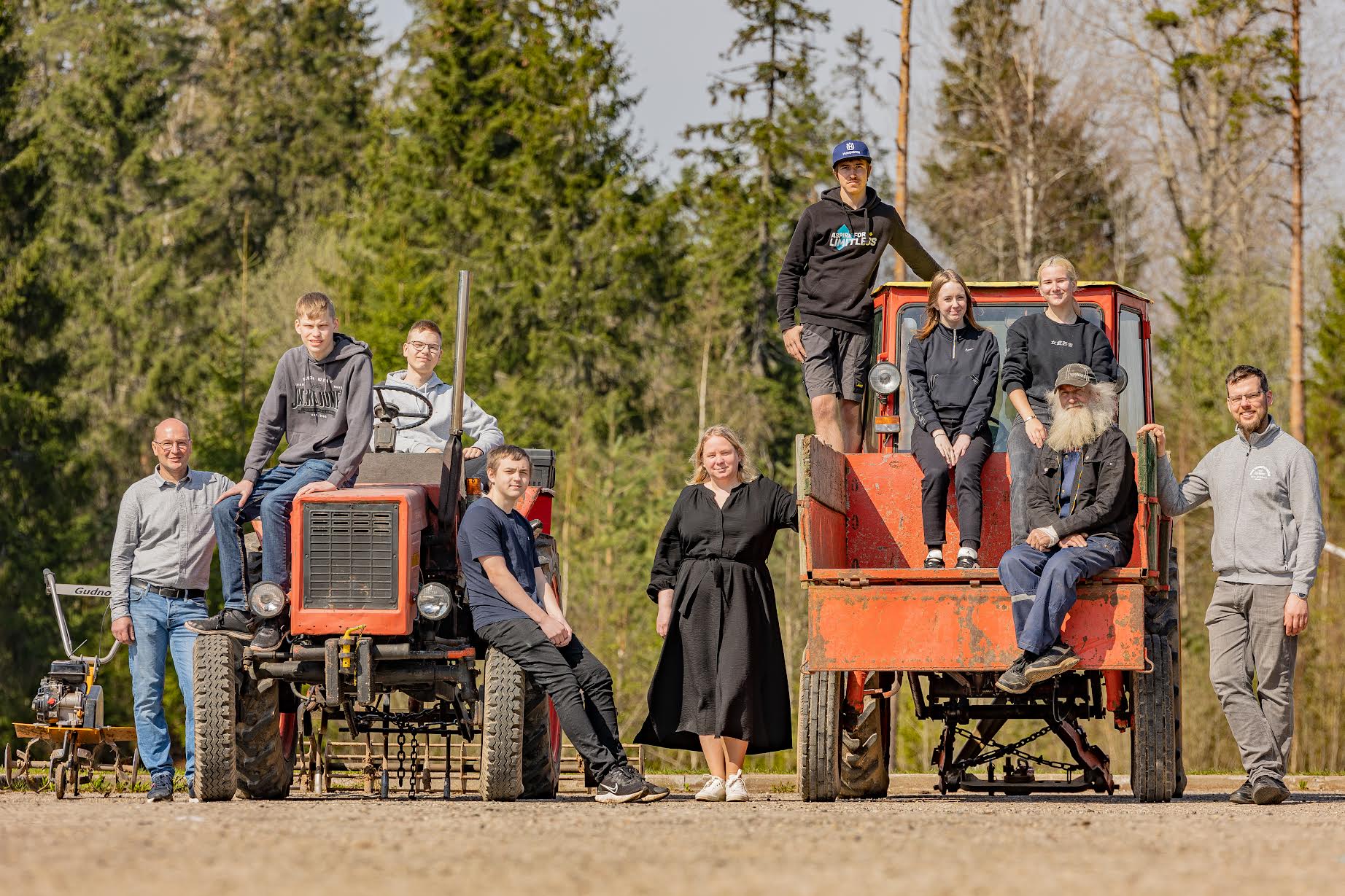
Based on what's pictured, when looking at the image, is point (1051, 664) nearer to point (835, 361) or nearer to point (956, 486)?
point (956, 486)

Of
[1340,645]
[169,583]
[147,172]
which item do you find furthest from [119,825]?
[147,172]

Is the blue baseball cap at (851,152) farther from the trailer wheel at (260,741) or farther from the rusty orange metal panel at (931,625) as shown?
the trailer wheel at (260,741)

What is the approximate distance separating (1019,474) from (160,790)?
4827 mm

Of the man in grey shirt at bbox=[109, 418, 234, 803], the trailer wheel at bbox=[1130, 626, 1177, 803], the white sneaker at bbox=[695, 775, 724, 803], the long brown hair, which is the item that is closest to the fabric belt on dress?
the man in grey shirt at bbox=[109, 418, 234, 803]

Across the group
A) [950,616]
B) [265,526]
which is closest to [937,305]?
[950,616]

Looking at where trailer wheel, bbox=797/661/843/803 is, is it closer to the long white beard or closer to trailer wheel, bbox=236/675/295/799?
the long white beard

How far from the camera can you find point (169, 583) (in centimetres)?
1086

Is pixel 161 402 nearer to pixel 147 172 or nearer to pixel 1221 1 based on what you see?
pixel 147 172

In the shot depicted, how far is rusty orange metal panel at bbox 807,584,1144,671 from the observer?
9.47 meters

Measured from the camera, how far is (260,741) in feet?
33.4

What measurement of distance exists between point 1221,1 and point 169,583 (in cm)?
2784

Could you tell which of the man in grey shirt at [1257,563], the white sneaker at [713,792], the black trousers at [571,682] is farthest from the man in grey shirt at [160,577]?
the man in grey shirt at [1257,563]

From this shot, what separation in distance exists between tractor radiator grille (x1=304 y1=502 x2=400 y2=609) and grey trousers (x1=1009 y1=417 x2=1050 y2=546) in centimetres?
316

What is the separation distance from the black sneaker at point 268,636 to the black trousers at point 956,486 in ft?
11.1
